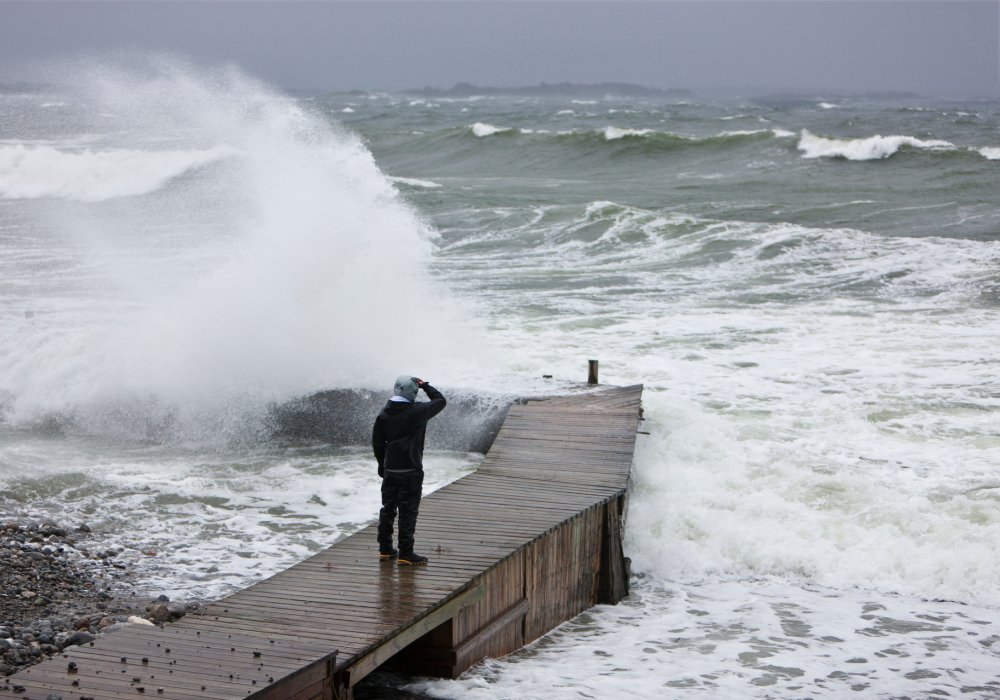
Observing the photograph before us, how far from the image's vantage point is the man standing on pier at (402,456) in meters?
7.36

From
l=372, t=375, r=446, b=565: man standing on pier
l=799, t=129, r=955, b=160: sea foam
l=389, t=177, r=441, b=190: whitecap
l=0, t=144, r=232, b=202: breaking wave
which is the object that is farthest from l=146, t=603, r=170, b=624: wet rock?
l=799, t=129, r=955, b=160: sea foam

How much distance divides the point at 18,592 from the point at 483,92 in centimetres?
19037

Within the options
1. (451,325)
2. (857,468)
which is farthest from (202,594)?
(451,325)

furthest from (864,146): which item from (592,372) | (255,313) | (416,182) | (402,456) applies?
(402,456)

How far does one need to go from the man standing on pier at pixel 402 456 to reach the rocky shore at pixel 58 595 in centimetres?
176

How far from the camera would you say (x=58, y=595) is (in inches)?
330

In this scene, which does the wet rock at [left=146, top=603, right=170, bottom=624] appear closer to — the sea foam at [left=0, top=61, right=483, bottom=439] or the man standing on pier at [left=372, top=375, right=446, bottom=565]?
the man standing on pier at [left=372, top=375, right=446, bottom=565]

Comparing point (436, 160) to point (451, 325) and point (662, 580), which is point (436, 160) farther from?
point (662, 580)

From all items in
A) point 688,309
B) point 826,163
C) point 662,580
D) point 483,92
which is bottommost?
point 662,580

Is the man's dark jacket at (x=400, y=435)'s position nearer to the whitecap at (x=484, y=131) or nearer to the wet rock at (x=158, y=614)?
the wet rock at (x=158, y=614)

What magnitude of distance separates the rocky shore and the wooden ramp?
4.24 ft

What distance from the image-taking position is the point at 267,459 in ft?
39.6

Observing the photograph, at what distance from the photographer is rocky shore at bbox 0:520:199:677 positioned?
748 centimetres

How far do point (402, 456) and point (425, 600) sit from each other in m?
0.98
